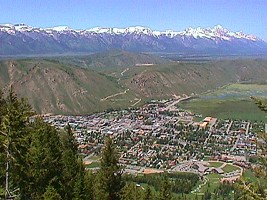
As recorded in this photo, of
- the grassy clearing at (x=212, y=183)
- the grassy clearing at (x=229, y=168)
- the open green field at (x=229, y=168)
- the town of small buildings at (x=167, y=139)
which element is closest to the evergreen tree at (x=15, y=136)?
the town of small buildings at (x=167, y=139)

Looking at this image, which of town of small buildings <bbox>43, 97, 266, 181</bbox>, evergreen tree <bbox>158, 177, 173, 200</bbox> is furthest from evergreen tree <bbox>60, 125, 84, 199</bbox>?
town of small buildings <bbox>43, 97, 266, 181</bbox>

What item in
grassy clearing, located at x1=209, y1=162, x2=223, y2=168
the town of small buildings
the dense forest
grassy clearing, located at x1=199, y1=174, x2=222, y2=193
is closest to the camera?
the dense forest

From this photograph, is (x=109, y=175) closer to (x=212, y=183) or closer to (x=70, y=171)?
(x=70, y=171)

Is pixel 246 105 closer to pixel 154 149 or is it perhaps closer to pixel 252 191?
pixel 154 149

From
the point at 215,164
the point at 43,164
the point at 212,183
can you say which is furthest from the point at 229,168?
the point at 43,164

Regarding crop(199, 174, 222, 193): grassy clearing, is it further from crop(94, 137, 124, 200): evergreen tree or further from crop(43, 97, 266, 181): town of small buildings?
crop(94, 137, 124, 200): evergreen tree

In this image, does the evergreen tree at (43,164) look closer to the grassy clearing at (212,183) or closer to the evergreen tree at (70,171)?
the evergreen tree at (70,171)
